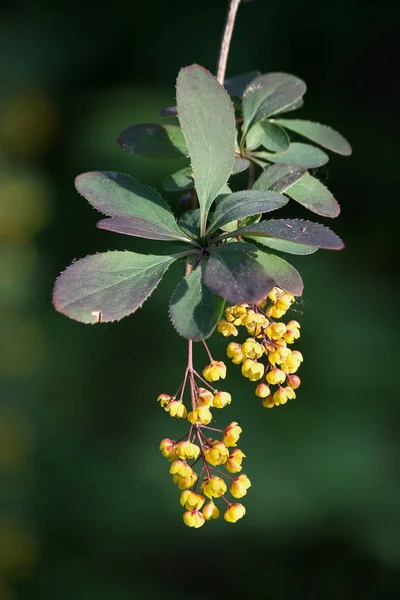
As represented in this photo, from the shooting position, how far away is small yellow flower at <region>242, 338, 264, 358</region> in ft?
2.57

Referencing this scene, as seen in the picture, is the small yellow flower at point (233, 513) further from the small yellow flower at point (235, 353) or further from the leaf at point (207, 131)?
the leaf at point (207, 131)

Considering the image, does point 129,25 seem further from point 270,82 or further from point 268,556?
point 270,82

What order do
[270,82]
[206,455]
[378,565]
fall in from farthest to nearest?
[378,565], [270,82], [206,455]

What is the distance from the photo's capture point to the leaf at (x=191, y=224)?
0.78 metres

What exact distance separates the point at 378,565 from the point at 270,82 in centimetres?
252

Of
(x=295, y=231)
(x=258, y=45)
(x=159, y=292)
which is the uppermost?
(x=258, y=45)

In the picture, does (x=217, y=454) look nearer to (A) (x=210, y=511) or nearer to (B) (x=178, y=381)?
(A) (x=210, y=511)

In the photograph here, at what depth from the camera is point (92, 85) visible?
4.38 metres

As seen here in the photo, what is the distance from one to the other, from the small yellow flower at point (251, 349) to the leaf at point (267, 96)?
0.33 metres

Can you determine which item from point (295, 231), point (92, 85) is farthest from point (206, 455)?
point (92, 85)

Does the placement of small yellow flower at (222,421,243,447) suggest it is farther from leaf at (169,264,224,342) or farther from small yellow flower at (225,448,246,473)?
leaf at (169,264,224,342)

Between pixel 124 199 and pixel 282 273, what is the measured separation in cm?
22

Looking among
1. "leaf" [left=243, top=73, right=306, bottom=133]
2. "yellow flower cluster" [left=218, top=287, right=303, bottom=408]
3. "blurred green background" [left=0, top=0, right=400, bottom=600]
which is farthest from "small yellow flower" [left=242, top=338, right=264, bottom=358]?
"blurred green background" [left=0, top=0, right=400, bottom=600]

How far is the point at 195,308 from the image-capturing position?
2.22 feet
